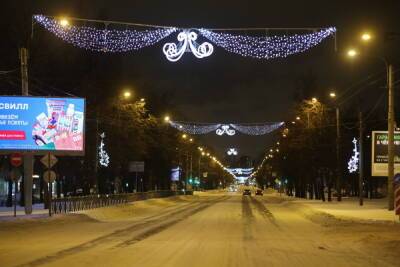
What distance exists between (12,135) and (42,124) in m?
1.81

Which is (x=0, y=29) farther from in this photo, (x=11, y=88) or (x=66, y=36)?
(x=66, y=36)

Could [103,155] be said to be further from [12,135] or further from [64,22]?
[64,22]

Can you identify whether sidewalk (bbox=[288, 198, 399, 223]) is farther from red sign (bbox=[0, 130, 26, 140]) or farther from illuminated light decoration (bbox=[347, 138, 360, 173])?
illuminated light decoration (bbox=[347, 138, 360, 173])

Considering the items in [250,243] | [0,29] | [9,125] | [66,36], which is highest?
[0,29]

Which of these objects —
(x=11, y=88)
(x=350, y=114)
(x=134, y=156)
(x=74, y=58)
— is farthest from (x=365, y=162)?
(x=11, y=88)

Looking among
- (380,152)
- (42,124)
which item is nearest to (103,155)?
(42,124)

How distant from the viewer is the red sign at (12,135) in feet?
125

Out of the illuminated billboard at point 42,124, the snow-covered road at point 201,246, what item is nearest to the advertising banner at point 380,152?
the snow-covered road at point 201,246

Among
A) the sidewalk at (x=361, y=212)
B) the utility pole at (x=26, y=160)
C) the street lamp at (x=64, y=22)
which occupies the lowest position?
the sidewalk at (x=361, y=212)

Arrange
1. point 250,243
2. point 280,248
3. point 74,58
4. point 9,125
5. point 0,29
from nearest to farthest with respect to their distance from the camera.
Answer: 1. point 280,248
2. point 250,243
3. point 9,125
4. point 0,29
5. point 74,58

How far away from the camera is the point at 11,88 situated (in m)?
48.1

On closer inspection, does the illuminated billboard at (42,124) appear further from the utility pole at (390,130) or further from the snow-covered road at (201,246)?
the utility pole at (390,130)

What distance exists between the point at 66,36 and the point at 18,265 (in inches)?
557

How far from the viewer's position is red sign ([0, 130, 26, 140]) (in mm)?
38000
